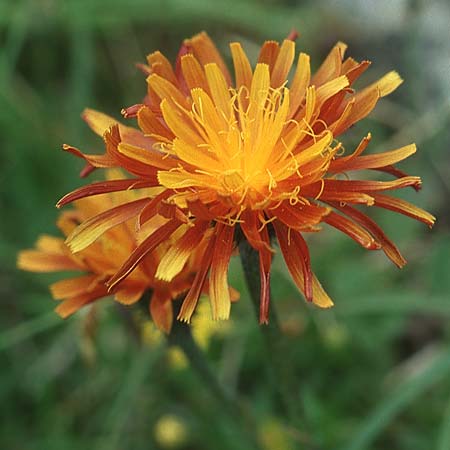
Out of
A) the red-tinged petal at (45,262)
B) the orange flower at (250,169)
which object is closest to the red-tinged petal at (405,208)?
the orange flower at (250,169)

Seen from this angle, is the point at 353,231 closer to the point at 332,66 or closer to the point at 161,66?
the point at 332,66

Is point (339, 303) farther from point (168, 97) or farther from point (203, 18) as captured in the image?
point (203, 18)

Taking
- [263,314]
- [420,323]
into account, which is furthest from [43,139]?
[263,314]

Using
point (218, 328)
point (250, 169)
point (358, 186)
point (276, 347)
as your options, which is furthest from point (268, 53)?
point (218, 328)

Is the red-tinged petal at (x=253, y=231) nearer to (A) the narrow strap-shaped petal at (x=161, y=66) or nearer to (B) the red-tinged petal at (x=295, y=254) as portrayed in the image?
(B) the red-tinged petal at (x=295, y=254)

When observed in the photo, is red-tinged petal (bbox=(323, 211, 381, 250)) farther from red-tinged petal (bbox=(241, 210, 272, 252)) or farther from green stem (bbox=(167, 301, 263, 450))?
green stem (bbox=(167, 301, 263, 450))
